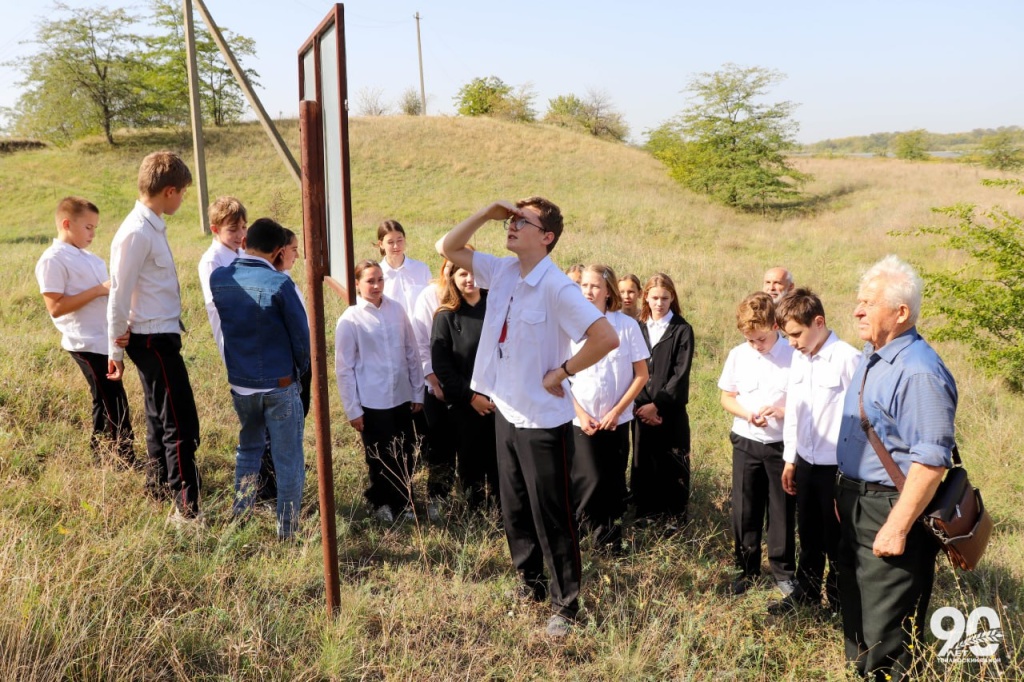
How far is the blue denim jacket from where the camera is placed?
3697 millimetres

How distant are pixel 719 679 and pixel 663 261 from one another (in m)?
12.1

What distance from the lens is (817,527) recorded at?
381 cm

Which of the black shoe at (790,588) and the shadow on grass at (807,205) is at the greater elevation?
the shadow on grass at (807,205)

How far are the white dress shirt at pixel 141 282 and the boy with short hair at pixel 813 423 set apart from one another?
3496 mm

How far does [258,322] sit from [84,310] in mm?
1517

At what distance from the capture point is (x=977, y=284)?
7.55 m

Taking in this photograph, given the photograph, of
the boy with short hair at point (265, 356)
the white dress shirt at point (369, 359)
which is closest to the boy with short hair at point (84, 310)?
the boy with short hair at point (265, 356)

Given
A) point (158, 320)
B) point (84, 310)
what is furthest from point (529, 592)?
point (84, 310)

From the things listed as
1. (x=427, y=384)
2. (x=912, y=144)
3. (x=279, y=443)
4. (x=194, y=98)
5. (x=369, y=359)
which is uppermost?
(x=912, y=144)

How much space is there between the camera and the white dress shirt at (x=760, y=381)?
4.01m

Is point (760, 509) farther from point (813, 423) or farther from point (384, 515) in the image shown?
point (384, 515)

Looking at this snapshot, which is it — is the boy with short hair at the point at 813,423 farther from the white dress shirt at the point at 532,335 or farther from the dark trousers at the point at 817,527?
the white dress shirt at the point at 532,335

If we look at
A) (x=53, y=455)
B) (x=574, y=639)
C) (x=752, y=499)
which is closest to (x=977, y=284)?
(x=752, y=499)

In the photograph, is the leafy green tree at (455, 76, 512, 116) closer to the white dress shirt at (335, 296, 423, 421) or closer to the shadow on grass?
the shadow on grass
